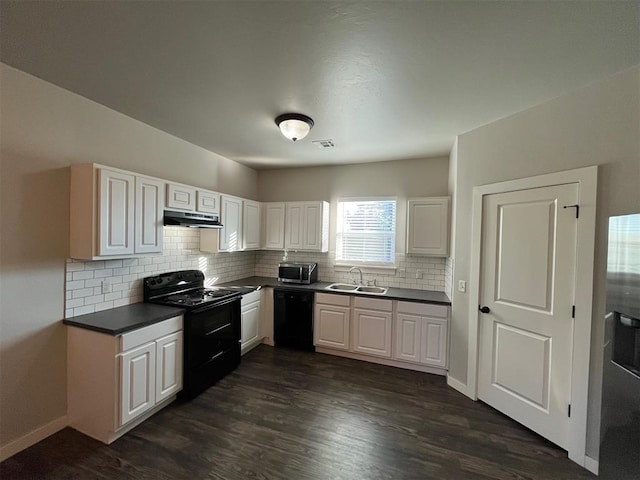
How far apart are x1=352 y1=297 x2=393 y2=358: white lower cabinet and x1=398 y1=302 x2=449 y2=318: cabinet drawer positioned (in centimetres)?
16

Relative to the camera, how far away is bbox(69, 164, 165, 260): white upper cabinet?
6.95 ft

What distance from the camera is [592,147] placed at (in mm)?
1935

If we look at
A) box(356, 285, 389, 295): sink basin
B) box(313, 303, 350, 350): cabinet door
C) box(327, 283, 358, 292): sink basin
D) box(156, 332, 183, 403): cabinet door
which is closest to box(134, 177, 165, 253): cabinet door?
box(156, 332, 183, 403): cabinet door

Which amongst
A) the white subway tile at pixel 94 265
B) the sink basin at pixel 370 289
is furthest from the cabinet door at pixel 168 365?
the sink basin at pixel 370 289

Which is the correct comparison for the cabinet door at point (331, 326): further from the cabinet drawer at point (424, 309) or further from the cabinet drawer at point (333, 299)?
the cabinet drawer at point (424, 309)

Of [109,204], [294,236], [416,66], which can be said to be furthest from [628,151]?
[109,204]

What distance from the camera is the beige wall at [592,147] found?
1.77m

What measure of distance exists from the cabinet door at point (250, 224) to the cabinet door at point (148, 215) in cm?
144

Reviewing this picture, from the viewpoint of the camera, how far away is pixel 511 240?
243 cm

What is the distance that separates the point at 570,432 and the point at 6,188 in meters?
4.50

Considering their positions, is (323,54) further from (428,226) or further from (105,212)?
(428,226)

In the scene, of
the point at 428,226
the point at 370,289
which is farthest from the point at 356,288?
the point at 428,226

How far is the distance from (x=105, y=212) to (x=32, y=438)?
5.87 feet

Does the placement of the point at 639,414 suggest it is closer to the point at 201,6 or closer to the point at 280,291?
the point at 201,6
